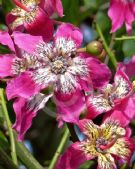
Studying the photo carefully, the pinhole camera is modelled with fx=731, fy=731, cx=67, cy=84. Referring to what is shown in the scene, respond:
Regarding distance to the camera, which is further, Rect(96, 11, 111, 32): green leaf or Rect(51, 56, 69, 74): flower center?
Rect(96, 11, 111, 32): green leaf

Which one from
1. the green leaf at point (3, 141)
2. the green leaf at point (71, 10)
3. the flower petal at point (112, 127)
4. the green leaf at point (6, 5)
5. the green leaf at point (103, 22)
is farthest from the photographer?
the green leaf at point (103, 22)

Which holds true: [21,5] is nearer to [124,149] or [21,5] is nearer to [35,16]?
[35,16]

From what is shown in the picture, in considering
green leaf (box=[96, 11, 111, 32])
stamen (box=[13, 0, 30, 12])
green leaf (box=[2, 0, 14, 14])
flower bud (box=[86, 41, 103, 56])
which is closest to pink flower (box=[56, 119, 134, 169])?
flower bud (box=[86, 41, 103, 56])

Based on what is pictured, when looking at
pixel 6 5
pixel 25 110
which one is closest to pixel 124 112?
pixel 25 110

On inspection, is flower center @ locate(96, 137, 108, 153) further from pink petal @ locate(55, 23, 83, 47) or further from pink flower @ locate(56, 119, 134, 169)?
pink petal @ locate(55, 23, 83, 47)

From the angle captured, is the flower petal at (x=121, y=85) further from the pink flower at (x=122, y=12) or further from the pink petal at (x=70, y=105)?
the pink flower at (x=122, y=12)

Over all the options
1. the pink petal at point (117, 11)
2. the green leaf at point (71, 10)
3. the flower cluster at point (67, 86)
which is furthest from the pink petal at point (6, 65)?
the green leaf at point (71, 10)

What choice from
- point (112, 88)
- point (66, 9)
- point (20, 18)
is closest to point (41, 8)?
point (20, 18)
